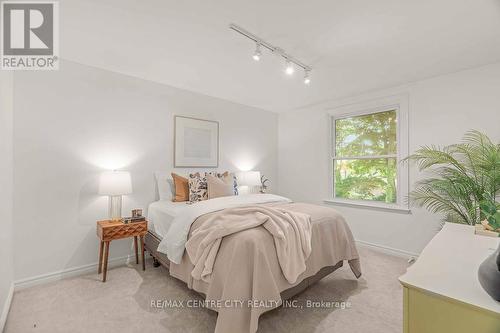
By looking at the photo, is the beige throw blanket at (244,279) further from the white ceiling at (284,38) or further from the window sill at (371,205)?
the window sill at (371,205)

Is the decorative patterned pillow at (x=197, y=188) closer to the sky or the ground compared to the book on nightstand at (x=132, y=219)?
closer to the sky

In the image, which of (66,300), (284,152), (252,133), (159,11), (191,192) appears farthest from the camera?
(284,152)

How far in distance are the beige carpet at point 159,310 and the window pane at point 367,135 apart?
1850mm

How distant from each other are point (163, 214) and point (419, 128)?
136 inches

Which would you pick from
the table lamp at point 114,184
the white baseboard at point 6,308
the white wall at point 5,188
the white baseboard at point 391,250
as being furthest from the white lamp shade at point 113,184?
the white baseboard at point 391,250

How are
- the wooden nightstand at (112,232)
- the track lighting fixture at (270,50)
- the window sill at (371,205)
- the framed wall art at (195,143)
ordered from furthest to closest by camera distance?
the framed wall art at (195,143) → the window sill at (371,205) → the wooden nightstand at (112,232) → the track lighting fixture at (270,50)

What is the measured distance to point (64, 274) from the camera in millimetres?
2436

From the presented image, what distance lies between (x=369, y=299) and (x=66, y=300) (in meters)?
2.75

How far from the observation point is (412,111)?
307 centimetres

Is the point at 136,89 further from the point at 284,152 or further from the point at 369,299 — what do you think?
the point at 369,299

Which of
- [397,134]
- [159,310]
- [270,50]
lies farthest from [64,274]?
[397,134]

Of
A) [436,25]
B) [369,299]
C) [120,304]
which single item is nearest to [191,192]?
[120,304]

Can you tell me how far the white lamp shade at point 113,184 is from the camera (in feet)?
7.95

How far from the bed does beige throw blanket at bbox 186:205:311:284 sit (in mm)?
23
